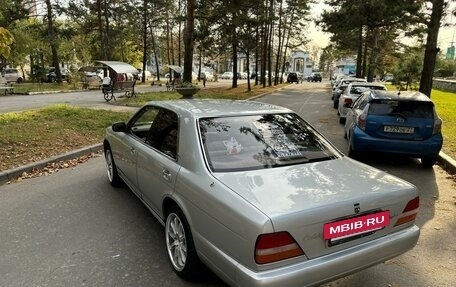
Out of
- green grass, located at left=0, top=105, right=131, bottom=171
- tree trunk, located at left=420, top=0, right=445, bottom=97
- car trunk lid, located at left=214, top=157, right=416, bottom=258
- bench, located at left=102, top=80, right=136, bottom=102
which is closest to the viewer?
car trunk lid, located at left=214, top=157, right=416, bottom=258

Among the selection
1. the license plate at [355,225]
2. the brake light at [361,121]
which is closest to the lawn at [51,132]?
the brake light at [361,121]

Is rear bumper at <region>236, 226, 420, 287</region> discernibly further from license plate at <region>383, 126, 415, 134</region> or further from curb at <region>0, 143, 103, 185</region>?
curb at <region>0, 143, 103, 185</region>

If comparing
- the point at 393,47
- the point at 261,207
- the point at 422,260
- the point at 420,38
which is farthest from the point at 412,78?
the point at 261,207

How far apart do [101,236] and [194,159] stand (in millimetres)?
1750

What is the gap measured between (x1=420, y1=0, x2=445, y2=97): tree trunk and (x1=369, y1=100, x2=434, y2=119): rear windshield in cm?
716

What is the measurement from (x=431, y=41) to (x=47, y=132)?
42.6 feet

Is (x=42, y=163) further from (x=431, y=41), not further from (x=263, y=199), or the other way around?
(x=431, y=41)

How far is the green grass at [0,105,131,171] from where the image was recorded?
7900 mm

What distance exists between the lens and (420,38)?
18125mm

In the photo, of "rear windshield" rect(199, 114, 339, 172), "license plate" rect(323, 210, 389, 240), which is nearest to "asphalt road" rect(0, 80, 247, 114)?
"rear windshield" rect(199, 114, 339, 172)

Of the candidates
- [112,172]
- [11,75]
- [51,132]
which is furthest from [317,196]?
[11,75]

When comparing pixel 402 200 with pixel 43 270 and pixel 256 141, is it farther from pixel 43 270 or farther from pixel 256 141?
pixel 43 270

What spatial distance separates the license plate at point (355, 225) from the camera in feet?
8.86

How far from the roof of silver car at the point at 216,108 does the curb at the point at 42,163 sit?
12.1 ft
